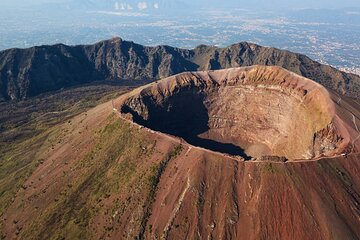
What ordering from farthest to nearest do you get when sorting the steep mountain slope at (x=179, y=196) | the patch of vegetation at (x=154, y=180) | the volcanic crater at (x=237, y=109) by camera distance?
the volcanic crater at (x=237, y=109)
the patch of vegetation at (x=154, y=180)
the steep mountain slope at (x=179, y=196)

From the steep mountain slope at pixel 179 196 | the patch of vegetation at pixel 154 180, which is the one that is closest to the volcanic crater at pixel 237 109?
the steep mountain slope at pixel 179 196

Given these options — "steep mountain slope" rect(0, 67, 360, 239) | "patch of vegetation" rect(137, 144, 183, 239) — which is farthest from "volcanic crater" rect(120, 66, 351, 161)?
"patch of vegetation" rect(137, 144, 183, 239)

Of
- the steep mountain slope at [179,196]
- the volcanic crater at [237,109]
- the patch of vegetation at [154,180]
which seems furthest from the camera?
the volcanic crater at [237,109]

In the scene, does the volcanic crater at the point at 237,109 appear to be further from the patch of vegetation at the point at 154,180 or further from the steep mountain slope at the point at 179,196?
the patch of vegetation at the point at 154,180

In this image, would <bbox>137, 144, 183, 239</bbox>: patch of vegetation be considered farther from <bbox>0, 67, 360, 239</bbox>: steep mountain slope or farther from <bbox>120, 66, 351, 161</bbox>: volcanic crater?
<bbox>120, 66, 351, 161</bbox>: volcanic crater

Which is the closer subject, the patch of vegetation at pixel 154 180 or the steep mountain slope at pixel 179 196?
the steep mountain slope at pixel 179 196

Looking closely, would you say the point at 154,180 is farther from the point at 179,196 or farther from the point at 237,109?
the point at 237,109
